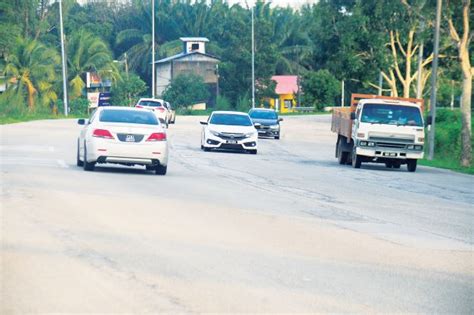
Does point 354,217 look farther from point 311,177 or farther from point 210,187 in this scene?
point 311,177

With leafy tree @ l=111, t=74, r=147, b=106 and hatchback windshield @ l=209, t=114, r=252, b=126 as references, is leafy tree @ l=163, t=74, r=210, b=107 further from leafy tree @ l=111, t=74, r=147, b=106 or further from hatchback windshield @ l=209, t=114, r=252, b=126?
hatchback windshield @ l=209, t=114, r=252, b=126

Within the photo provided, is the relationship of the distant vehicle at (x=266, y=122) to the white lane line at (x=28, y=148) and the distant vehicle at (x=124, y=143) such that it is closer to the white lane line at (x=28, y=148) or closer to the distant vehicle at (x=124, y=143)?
the white lane line at (x=28, y=148)

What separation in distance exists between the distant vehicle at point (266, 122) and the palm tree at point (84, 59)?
40894 mm

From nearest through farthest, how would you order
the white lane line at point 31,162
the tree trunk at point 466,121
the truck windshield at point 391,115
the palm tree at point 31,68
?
the white lane line at point 31,162 < the truck windshield at point 391,115 < the tree trunk at point 466,121 < the palm tree at point 31,68

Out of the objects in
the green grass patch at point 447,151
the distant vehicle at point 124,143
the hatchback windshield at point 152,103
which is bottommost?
the green grass patch at point 447,151

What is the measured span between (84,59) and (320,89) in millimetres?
29658

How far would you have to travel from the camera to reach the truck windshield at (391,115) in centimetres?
3447

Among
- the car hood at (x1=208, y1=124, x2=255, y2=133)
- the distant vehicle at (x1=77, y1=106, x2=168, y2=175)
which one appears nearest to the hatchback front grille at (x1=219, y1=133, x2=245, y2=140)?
the car hood at (x1=208, y1=124, x2=255, y2=133)

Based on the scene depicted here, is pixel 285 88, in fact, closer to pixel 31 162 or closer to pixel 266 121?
pixel 266 121

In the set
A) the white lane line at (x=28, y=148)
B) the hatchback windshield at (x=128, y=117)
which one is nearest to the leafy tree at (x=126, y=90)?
the white lane line at (x=28, y=148)

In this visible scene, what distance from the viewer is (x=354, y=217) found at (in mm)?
18016

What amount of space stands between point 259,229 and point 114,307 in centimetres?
643

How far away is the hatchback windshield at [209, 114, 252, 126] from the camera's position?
135 feet

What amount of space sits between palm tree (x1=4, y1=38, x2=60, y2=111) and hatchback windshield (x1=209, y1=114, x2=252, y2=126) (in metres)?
49.7
